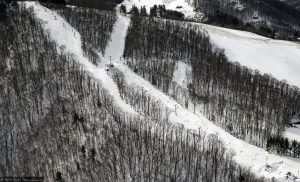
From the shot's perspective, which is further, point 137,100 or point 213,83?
point 213,83

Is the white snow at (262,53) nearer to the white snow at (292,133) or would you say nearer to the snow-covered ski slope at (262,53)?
the snow-covered ski slope at (262,53)

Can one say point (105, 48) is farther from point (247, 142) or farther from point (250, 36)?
point (250, 36)

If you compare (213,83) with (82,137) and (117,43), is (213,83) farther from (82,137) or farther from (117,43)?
(82,137)

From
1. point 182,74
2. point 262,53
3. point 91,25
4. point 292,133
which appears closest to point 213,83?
point 182,74

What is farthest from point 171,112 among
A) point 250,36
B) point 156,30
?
point 250,36

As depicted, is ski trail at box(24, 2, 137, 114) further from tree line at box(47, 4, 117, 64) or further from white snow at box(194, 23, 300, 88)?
white snow at box(194, 23, 300, 88)

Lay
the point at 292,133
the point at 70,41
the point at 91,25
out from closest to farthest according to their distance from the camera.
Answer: the point at 292,133, the point at 70,41, the point at 91,25
